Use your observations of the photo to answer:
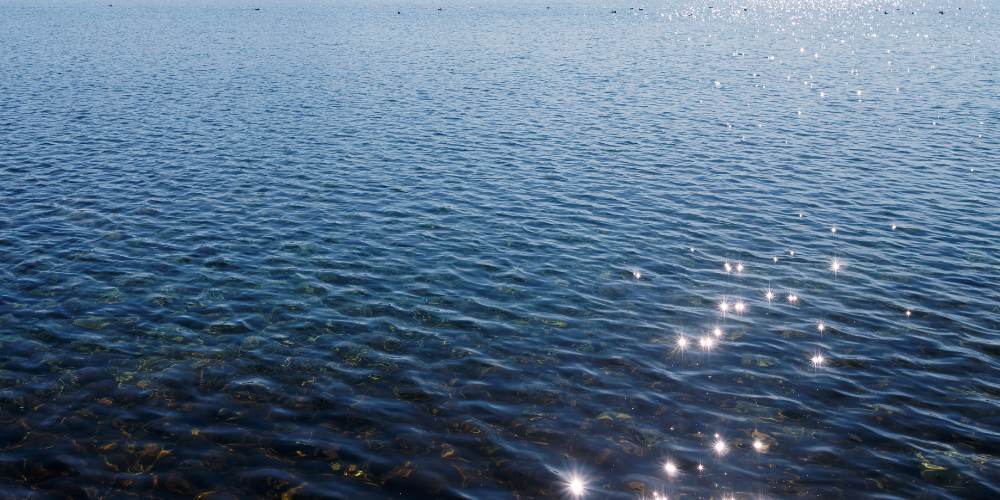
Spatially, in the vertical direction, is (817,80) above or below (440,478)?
above

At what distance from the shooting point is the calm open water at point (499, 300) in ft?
60.4

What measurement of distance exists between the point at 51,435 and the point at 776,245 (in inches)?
1192

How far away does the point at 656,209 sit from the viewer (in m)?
38.5

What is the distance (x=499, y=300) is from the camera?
27.9 meters

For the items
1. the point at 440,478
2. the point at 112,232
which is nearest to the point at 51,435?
the point at 440,478

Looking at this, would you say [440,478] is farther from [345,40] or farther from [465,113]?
[345,40]

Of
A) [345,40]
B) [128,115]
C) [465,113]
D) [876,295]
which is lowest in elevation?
[876,295]

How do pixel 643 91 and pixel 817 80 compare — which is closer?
pixel 643 91

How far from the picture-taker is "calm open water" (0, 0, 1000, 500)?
60.4 ft

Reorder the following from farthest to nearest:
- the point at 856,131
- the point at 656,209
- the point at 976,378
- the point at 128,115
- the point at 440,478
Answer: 1. the point at 128,115
2. the point at 856,131
3. the point at 656,209
4. the point at 976,378
5. the point at 440,478

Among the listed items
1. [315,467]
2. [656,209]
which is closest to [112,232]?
[315,467]

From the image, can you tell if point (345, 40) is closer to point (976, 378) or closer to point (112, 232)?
point (112, 232)

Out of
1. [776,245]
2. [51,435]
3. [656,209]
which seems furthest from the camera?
[656,209]

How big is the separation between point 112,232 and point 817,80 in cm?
7613
